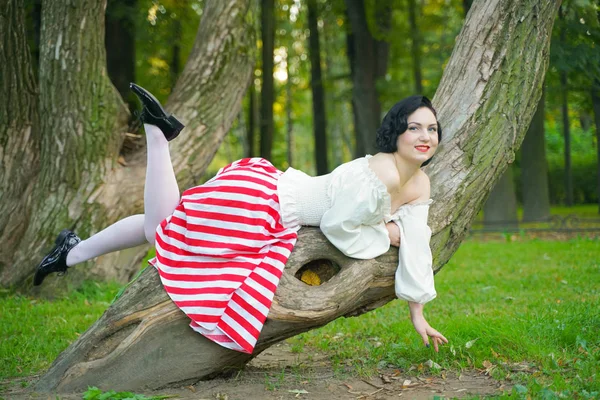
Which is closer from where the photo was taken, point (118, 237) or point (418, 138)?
point (418, 138)

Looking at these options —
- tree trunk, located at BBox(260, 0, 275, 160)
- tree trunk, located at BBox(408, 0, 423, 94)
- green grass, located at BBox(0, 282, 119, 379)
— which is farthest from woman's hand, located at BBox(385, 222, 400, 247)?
tree trunk, located at BBox(408, 0, 423, 94)

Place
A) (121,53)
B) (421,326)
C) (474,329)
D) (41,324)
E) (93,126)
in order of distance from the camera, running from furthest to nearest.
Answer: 1. (121,53)
2. (93,126)
3. (41,324)
4. (474,329)
5. (421,326)

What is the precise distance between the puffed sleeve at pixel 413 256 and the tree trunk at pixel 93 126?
4.29m

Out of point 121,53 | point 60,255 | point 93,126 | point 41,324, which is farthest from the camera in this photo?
point 121,53

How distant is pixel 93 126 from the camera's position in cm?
745

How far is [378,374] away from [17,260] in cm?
465

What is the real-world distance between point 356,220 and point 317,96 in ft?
48.3

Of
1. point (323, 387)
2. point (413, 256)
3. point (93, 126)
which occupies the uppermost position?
point (93, 126)

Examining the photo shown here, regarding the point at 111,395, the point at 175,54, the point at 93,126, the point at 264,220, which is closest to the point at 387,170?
the point at 264,220

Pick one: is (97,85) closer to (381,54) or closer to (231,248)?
(231,248)

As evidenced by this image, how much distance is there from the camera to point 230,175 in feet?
13.5

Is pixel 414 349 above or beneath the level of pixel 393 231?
beneath

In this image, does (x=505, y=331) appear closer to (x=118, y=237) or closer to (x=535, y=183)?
(x=118, y=237)

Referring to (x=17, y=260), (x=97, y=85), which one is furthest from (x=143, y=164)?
(x=17, y=260)
